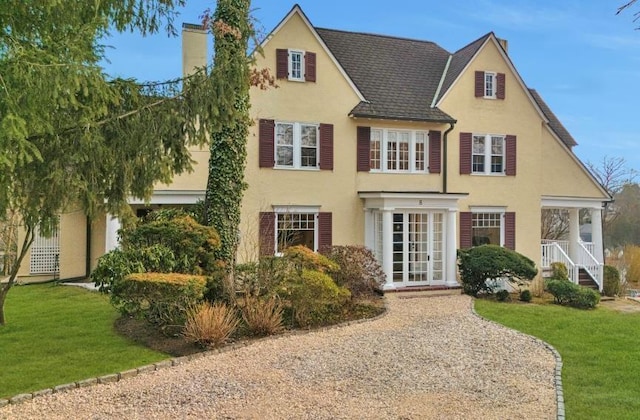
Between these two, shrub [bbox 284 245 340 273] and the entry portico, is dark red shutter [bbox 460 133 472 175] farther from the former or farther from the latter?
shrub [bbox 284 245 340 273]

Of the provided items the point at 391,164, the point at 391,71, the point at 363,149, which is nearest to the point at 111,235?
the point at 363,149

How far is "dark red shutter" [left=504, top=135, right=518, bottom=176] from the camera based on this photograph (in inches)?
770

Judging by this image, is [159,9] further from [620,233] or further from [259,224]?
[620,233]

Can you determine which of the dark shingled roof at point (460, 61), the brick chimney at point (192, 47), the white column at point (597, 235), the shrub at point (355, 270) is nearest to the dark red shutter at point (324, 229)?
the shrub at point (355, 270)

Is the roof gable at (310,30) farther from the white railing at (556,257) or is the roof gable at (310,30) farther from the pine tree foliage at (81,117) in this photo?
the white railing at (556,257)

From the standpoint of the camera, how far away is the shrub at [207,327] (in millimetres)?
9172

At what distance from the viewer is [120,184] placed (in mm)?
6918

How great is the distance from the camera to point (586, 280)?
2048 cm

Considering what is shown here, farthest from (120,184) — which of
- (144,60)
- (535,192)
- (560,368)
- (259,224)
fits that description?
(535,192)

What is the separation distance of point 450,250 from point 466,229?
170 cm

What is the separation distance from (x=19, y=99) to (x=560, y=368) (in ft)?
27.3

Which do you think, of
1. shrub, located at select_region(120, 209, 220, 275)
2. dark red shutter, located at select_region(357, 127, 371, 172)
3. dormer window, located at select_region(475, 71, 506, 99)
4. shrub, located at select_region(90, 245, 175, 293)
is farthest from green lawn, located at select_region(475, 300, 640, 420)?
dormer window, located at select_region(475, 71, 506, 99)

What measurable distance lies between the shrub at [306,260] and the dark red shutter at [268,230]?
157 inches

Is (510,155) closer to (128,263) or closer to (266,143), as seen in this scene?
(266,143)
